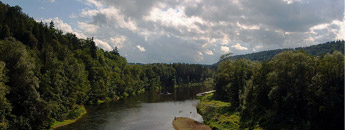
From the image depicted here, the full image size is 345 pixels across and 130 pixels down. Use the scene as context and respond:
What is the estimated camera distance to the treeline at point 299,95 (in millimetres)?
38219

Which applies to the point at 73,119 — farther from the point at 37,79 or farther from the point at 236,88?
the point at 236,88

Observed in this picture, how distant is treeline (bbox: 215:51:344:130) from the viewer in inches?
1505

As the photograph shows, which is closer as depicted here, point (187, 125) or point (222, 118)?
point (187, 125)

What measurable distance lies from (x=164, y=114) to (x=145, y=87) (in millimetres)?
95407

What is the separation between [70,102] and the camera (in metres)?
66.9

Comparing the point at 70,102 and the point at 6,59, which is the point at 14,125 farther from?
the point at 70,102

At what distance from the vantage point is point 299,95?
43938 mm

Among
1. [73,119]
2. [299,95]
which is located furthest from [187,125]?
[73,119]

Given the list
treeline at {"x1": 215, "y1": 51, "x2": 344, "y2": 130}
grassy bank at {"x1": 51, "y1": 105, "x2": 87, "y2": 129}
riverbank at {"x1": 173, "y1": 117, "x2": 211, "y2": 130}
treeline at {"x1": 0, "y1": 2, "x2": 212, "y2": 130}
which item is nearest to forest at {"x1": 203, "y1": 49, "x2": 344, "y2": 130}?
treeline at {"x1": 215, "y1": 51, "x2": 344, "y2": 130}

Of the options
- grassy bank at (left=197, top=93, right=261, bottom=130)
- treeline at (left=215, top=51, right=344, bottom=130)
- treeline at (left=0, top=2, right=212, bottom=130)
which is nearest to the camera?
treeline at (left=215, top=51, right=344, bottom=130)

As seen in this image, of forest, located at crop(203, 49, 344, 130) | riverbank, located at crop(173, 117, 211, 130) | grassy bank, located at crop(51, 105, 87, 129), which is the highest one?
forest, located at crop(203, 49, 344, 130)

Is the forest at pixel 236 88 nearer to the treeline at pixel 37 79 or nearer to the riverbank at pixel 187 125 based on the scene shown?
the treeline at pixel 37 79

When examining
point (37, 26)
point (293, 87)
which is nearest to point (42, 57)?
point (37, 26)

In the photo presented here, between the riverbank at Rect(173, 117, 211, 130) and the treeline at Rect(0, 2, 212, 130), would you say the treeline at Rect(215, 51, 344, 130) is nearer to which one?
the riverbank at Rect(173, 117, 211, 130)
